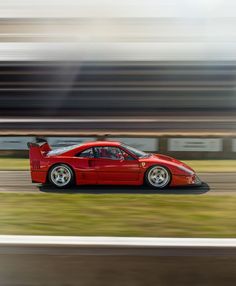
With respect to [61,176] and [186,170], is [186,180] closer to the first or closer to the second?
[186,170]

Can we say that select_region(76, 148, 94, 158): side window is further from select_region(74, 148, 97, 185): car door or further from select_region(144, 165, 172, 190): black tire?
select_region(144, 165, 172, 190): black tire

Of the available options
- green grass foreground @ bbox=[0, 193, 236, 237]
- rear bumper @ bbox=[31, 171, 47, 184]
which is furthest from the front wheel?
rear bumper @ bbox=[31, 171, 47, 184]

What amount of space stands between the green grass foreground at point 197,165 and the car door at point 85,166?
0.33 meters

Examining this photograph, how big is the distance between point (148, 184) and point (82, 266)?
161cm

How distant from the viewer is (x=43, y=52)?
1778 cm

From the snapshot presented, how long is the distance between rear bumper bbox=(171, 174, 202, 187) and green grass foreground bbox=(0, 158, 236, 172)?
140mm

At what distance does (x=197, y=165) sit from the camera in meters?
2.83

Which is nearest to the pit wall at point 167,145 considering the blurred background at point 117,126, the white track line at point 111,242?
the blurred background at point 117,126

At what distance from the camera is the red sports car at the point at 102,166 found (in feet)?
8.81

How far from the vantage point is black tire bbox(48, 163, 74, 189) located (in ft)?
8.77

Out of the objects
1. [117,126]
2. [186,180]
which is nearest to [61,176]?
[186,180]

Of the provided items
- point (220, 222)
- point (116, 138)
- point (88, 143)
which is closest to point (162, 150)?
point (116, 138)

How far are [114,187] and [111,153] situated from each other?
0.81 feet

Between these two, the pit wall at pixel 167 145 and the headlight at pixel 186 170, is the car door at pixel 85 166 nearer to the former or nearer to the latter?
the pit wall at pixel 167 145
